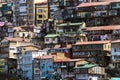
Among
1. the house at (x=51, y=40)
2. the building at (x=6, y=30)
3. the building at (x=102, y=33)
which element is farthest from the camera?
the building at (x=6, y=30)

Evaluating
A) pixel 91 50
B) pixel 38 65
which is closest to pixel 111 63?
pixel 91 50

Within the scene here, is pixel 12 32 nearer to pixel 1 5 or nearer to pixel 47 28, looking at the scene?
pixel 47 28

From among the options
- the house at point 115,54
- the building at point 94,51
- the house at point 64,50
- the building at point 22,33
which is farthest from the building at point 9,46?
the house at point 115,54

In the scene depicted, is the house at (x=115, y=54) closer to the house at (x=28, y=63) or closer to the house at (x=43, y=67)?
the house at (x=43, y=67)

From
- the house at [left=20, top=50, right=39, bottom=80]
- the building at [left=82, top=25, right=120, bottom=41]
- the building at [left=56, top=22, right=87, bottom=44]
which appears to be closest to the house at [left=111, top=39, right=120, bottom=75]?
the building at [left=82, top=25, right=120, bottom=41]

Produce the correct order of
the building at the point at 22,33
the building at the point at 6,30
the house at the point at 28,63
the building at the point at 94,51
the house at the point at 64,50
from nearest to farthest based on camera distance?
1. the building at the point at 94,51
2. the house at the point at 28,63
3. the house at the point at 64,50
4. the building at the point at 22,33
5. the building at the point at 6,30
